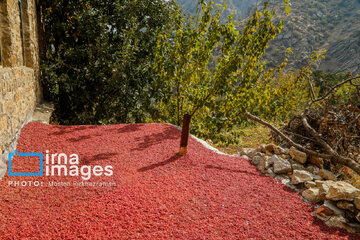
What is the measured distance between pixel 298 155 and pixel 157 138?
281cm

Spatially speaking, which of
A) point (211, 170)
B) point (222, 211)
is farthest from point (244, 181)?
point (222, 211)

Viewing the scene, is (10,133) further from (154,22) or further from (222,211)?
(154,22)

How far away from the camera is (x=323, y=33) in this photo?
7369 centimetres

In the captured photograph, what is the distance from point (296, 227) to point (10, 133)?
4.32m

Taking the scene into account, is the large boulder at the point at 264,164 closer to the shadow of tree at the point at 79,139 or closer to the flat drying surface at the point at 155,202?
the flat drying surface at the point at 155,202

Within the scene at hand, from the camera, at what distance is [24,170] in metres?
3.21

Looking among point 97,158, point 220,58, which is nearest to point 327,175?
point 220,58

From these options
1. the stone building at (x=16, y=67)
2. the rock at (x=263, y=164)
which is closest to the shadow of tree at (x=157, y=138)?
the rock at (x=263, y=164)

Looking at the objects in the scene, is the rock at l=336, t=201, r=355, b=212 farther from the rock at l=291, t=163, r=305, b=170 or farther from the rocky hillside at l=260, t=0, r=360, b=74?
the rocky hillside at l=260, t=0, r=360, b=74

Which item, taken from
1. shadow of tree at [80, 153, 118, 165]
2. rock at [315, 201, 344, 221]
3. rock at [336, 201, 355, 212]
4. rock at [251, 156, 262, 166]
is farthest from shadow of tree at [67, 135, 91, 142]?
rock at [336, 201, 355, 212]

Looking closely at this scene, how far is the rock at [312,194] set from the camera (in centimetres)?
300

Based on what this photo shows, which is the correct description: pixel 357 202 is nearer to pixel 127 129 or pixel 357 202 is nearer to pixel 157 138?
pixel 157 138

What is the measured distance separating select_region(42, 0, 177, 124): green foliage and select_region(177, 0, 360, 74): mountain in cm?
6224

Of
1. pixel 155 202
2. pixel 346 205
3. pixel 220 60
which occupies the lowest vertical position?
pixel 155 202
